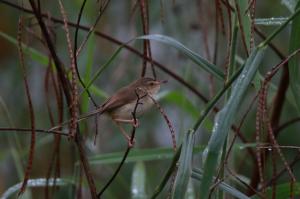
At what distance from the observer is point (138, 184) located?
222 centimetres

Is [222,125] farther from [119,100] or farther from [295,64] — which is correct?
[119,100]

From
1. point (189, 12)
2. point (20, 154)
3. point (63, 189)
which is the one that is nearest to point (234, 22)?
→ point (63, 189)

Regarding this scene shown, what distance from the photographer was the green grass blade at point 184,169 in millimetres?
1277

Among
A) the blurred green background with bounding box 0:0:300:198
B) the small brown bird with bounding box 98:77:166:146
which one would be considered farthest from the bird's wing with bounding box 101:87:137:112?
the blurred green background with bounding box 0:0:300:198

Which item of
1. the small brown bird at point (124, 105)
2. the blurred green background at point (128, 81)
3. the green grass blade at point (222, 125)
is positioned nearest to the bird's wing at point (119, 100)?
the small brown bird at point (124, 105)

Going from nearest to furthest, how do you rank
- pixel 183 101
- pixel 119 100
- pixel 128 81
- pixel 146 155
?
1. pixel 119 100
2. pixel 146 155
3. pixel 183 101
4. pixel 128 81

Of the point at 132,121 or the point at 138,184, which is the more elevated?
the point at 132,121

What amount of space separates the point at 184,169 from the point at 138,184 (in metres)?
0.94

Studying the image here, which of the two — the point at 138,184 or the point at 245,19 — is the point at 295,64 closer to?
the point at 245,19

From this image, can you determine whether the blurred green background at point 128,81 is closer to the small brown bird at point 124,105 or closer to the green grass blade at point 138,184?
the green grass blade at point 138,184

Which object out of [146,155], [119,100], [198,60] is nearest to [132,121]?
[198,60]

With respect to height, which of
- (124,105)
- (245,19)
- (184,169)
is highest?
(245,19)

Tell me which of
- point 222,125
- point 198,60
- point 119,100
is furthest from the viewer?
point 119,100

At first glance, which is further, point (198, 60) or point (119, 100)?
point (119, 100)
